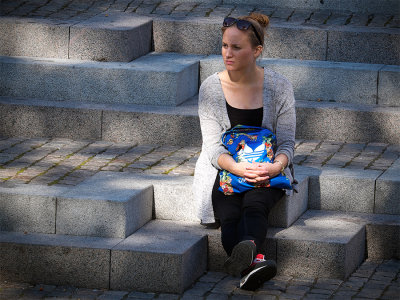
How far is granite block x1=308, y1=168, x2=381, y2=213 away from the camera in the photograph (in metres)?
6.60

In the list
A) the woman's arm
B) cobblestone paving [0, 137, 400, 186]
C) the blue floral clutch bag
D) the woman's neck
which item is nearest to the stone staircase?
cobblestone paving [0, 137, 400, 186]

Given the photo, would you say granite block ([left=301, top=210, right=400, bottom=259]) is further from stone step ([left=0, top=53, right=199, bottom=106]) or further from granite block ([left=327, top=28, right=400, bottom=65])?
granite block ([left=327, top=28, right=400, bottom=65])

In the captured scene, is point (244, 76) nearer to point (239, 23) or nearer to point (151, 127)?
point (239, 23)

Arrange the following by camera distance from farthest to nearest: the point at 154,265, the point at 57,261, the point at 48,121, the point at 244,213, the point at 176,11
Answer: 1. the point at 176,11
2. the point at 48,121
3. the point at 244,213
4. the point at 57,261
5. the point at 154,265

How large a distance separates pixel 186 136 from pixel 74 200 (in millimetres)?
2101

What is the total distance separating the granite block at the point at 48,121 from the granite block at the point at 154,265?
2328mm

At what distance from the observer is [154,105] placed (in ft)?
27.3

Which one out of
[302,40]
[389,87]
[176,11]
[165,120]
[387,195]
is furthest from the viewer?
[176,11]

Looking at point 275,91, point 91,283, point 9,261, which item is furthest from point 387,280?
point 9,261

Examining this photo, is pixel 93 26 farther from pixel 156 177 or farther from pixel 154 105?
pixel 156 177

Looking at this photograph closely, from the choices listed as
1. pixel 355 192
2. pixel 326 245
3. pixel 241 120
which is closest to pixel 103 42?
pixel 241 120

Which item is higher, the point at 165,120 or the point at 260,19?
the point at 260,19

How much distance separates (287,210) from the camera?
20.2 ft

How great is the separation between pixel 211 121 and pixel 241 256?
3.49ft
